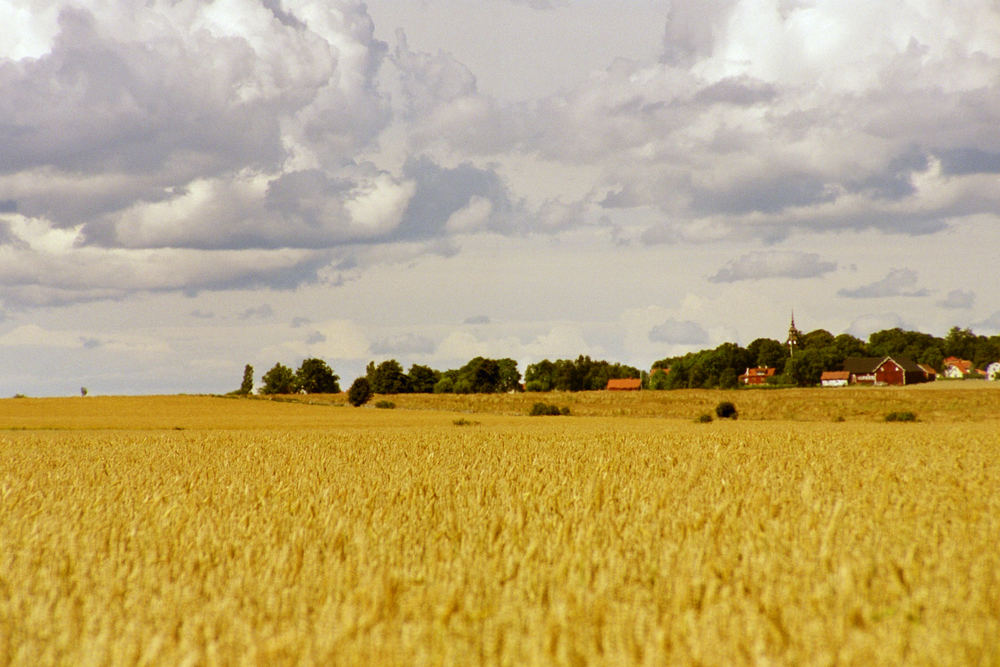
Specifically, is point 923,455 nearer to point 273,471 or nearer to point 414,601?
point 273,471

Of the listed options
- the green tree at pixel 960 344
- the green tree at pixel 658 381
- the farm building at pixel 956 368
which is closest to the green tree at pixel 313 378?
the green tree at pixel 658 381

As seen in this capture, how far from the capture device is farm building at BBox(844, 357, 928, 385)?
138 meters

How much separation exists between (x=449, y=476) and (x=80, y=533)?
16.7 feet

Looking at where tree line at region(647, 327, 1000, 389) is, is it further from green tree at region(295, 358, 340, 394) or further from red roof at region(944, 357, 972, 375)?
green tree at region(295, 358, 340, 394)

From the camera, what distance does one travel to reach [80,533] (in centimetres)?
773

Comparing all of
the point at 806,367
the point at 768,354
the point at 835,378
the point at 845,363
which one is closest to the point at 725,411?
the point at 835,378

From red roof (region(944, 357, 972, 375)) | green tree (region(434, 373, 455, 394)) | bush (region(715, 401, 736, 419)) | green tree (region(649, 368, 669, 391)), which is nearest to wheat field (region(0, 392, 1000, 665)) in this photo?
bush (region(715, 401, 736, 419))

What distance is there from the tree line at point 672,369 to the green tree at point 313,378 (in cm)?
14

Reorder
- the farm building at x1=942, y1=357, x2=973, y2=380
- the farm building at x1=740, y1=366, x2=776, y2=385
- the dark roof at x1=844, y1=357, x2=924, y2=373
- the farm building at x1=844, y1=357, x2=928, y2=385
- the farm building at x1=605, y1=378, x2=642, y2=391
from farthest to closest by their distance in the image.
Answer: the farm building at x1=942, y1=357, x2=973, y2=380 → the farm building at x1=740, y1=366, x2=776, y2=385 → the farm building at x1=605, y1=378, x2=642, y2=391 → the dark roof at x1=844, y1=357, x2=924, y2=373 → the farm building at x1=844, y1=357, x2=928, y2=385

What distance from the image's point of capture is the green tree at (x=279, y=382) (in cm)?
→ 12200

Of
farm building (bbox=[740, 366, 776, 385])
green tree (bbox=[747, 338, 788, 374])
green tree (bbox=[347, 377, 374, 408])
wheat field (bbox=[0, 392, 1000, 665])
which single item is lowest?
wheat field (bbox=[0, 392, 1000, 665])

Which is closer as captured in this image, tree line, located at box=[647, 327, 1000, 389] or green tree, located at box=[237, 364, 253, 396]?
green tree, located at box=[237, 364, 253, 396]

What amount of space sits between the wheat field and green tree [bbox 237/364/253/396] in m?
105

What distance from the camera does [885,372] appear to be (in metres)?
139
